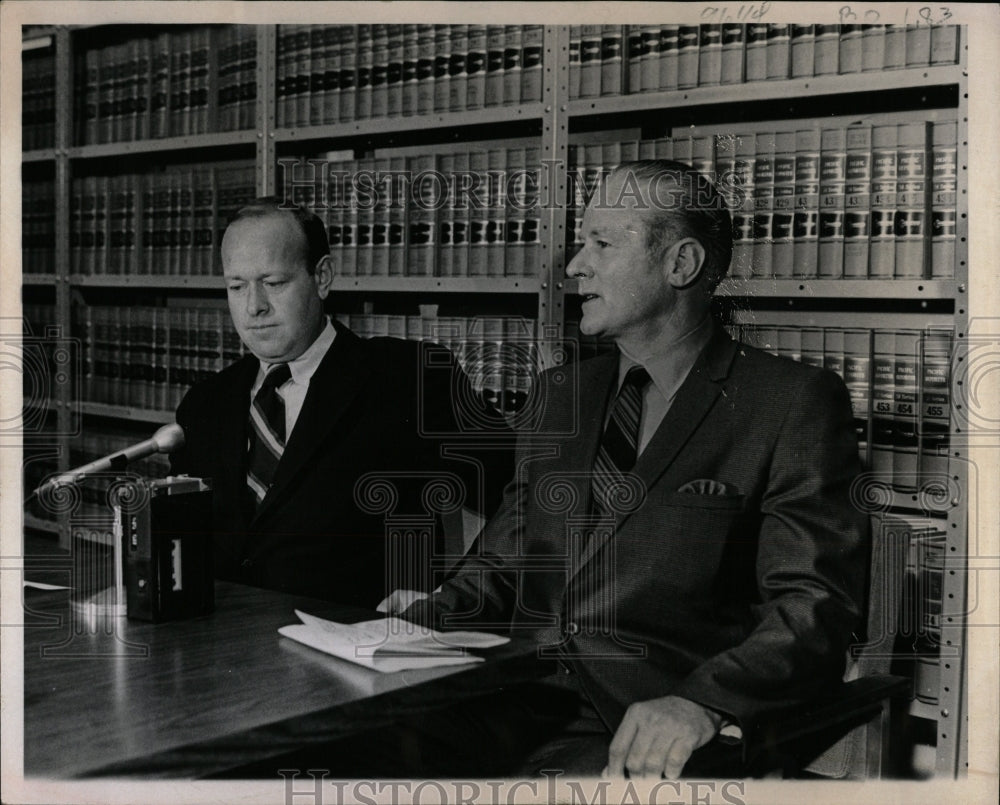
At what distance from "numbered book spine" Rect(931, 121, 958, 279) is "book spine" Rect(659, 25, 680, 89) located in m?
0.51

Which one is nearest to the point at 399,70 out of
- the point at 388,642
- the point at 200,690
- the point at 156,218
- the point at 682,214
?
the point at 156,218

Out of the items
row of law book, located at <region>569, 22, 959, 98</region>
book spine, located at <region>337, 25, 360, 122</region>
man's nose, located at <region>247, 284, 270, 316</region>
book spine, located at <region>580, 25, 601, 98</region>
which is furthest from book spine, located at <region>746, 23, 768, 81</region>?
man's nose, located at <region>247, 284, 270, 316</region>

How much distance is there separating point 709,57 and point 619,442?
805 millimetres

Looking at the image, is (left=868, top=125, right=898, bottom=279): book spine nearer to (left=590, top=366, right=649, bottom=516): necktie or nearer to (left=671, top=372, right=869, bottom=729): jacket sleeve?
(left=671, top=372, right=869, bottom=729): jacket sleeve

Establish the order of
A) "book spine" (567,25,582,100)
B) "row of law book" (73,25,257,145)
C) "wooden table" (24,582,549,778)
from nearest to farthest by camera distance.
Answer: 1. "wooden table" (24,582,549,778)
2. "book spine" (567,25,582,100)
3. "row of law book" (73,25,257,145)

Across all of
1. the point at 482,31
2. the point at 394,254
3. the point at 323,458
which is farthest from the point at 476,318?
the point at 482,31

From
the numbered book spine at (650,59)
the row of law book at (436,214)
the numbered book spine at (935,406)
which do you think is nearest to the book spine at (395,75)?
the row of law book at (436,214)

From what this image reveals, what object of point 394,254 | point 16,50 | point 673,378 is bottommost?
point 673,378

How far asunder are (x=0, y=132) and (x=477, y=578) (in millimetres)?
1195

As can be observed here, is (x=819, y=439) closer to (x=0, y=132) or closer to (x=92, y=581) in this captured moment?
(x=92, y=581)

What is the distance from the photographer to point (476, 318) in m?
2.32

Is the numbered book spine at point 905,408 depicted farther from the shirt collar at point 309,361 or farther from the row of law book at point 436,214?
the shirt collar at point 309,361

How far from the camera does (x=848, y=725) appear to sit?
5.07ft

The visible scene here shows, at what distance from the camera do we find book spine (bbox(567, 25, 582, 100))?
7.20 ft
